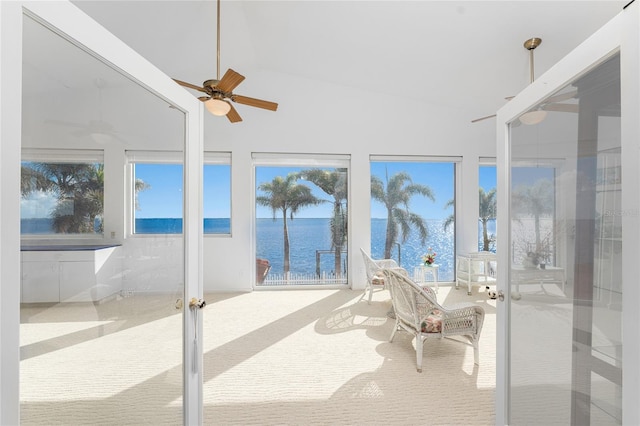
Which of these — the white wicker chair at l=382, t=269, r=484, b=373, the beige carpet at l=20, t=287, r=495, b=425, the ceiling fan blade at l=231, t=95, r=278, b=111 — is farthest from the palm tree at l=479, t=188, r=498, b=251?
the ceiling fan blade at l=231, t=95, r=278, b=111

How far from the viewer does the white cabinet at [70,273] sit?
71cm

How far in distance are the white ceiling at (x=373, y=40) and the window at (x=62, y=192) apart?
8.98 ft

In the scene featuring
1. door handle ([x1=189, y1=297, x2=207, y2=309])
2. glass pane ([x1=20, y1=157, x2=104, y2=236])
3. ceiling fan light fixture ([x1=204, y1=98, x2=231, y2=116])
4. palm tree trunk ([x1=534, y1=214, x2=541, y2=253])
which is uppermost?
ceiling fan light fixture ([x1=204, y1=98, x2=231, y2=116])

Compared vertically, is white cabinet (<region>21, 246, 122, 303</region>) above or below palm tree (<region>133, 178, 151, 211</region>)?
below

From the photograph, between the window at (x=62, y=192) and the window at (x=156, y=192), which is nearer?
the window at (x=62, y=192)

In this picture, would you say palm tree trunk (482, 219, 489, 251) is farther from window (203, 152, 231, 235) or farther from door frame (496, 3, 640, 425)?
door frame (496, 3, 640, 425)

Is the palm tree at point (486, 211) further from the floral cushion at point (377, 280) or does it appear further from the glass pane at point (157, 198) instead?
the glass pane at point (157, 198)

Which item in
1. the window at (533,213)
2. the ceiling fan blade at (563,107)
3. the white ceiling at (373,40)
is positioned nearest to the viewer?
the ceiling fan blade at (563,107)

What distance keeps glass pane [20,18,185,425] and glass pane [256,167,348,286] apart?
11.3 ft

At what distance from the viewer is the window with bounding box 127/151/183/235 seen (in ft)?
3.83

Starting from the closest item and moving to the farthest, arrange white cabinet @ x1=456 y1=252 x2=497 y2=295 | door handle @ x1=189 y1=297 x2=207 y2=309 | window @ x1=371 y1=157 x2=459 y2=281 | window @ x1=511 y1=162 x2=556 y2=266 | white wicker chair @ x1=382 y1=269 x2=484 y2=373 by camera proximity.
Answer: window @ x1=511 y1=162 x2=556 y2=266 → door handle @ x1=189 y1=297 x2=207 y2=309 → white wicker chair @ x1=382 y1=269 x2=484 y2=373 → white cabinet @ x1=456 y1=252 x2=497 y2=295 → window @ x1=371 y1=157 x2=459 y2=281

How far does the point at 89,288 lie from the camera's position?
0.94 meters

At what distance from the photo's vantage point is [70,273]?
0.83 metres

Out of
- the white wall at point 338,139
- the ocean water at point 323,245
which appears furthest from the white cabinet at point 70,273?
the ocean water at point 323,245
